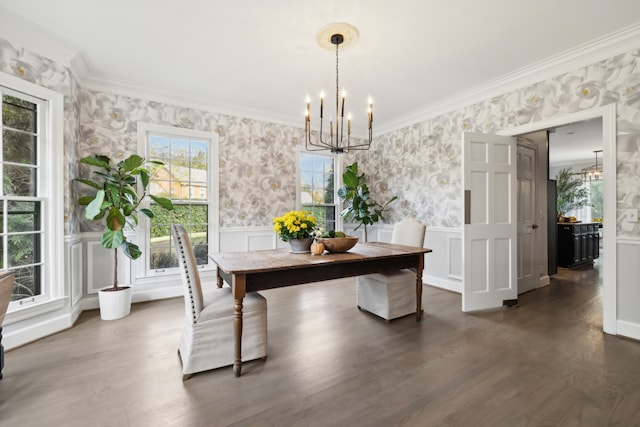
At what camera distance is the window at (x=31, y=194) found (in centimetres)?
254

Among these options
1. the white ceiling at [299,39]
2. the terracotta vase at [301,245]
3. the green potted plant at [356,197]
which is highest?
the white ceiling at [299,39]

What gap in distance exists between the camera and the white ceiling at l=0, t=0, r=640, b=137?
2.27 metres

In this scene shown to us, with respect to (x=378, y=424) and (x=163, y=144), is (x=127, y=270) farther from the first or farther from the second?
(x=378, y=424)

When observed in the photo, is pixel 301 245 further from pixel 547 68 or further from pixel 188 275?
pixel 547 68

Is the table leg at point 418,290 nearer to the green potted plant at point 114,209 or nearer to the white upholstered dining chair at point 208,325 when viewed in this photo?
the white upholstered dining chair at point 208,325

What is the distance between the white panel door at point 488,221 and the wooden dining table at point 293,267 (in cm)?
79

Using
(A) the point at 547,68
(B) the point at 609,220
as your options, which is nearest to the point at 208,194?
(A) the point at 547,68

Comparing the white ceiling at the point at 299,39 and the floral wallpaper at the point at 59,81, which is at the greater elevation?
the white ceiling at the point at 299,39

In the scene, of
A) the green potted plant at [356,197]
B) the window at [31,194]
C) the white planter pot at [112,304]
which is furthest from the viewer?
the green potted plant at [356,197]

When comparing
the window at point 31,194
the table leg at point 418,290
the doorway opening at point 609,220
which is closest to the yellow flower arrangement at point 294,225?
the table leg at point 418,290

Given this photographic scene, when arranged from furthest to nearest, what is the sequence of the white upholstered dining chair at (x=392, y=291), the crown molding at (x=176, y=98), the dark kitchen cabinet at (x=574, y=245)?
the dark kitchen cabinet at (x=574, y=245) < the crown molding at (x=176, y=98) < the white upholstered dining chair at (x=392, y=291)

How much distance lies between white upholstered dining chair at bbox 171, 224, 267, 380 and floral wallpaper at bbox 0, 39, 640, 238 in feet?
6.33

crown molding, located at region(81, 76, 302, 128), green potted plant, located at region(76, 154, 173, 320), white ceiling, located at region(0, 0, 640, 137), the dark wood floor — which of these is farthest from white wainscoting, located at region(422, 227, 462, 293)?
green potted plant, located at region(76, 154, 173, 320)

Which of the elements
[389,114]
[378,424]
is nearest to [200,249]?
[378,424]
